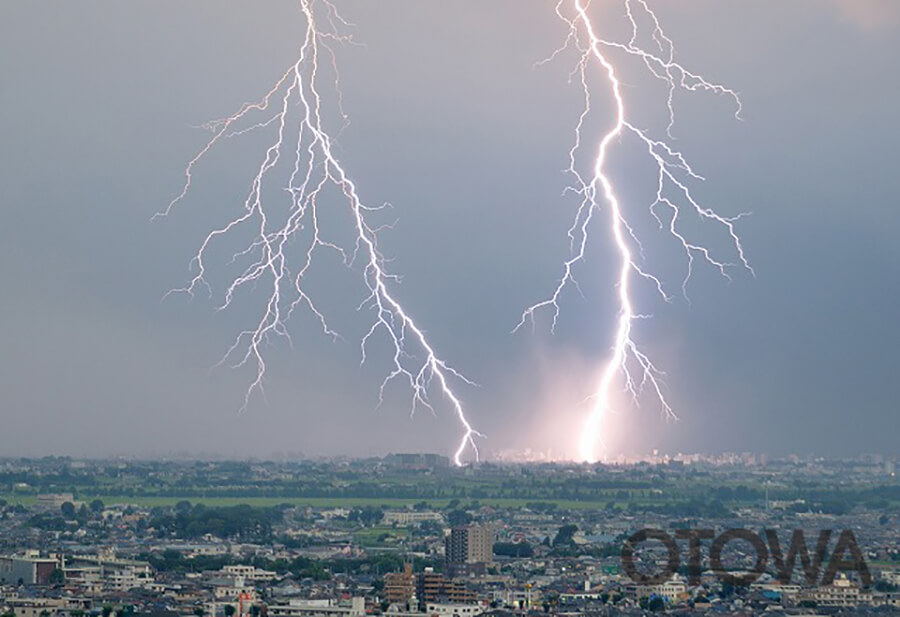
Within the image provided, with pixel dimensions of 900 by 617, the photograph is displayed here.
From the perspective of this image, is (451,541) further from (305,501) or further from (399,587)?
(305,501)

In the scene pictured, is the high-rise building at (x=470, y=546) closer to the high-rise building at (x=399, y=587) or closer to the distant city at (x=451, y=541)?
the distant city at (x=451, y=541)

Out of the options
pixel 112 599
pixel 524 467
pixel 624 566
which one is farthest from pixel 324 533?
pixel 524 467

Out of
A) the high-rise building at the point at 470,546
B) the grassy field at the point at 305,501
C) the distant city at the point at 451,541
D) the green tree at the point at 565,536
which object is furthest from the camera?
the grassy field at the point at 305,501

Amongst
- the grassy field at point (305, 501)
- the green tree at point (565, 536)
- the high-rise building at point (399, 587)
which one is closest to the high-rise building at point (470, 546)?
the green tree at point (565, 536)

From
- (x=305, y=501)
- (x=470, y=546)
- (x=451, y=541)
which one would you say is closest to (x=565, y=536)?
(x=451, y=541)

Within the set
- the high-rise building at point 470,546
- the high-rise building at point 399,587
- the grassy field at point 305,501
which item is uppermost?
the grassy field at point 305,501

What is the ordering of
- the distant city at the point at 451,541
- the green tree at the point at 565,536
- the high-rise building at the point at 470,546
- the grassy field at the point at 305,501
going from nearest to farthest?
the distant city at the point at 451,541, the high-rise building at the point at 470,546, the green tree at the point at 565,536, the grassy field at the point at 305,501

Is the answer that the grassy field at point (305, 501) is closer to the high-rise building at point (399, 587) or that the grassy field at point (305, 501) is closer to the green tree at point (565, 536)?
the green tree at point (565, 536)

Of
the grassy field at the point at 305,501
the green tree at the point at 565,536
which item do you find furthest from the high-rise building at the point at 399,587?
the grassy field at the point at 305,501

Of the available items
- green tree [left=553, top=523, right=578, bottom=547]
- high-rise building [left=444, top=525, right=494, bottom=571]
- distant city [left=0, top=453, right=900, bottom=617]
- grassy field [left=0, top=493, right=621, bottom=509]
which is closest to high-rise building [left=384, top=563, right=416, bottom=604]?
distant city [left=0, top=453, right=900, bottom=617]

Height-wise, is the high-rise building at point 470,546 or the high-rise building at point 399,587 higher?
the high-rise building at point 470,546

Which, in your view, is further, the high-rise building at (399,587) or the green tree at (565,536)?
the green tree at (565,536)

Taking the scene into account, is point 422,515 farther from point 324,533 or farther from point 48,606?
point 48,606
